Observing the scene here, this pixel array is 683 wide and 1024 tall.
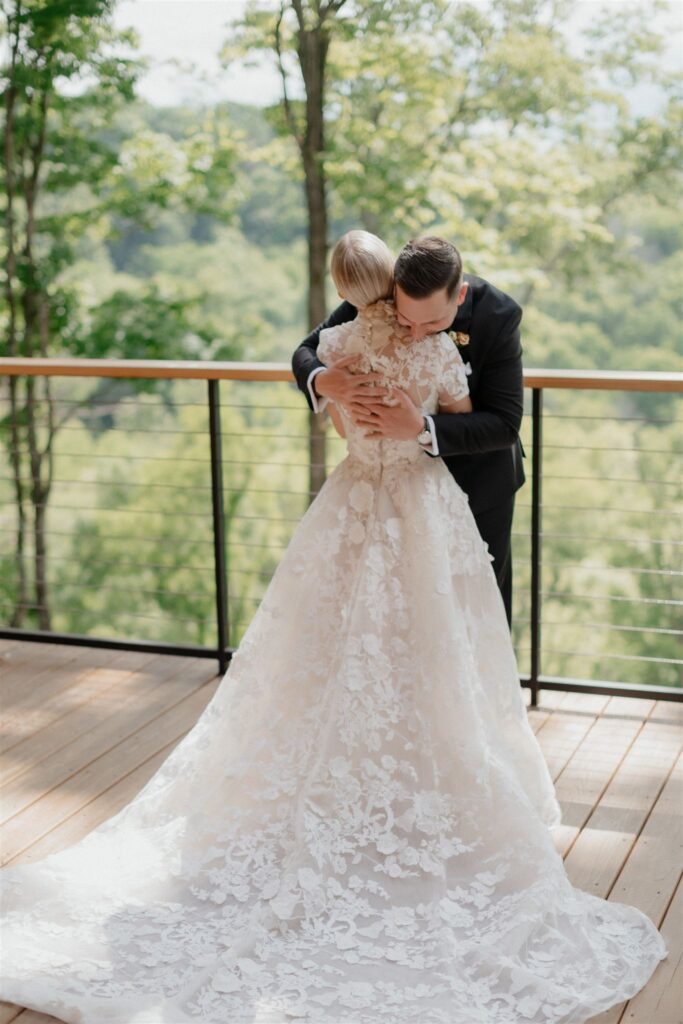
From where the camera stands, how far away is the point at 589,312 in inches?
438

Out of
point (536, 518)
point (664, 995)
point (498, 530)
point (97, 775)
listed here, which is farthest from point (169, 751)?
point (664, 995)

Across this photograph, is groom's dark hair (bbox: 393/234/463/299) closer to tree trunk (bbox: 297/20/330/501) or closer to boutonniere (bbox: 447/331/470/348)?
boutonniere (bbox: 447/331/470/348)

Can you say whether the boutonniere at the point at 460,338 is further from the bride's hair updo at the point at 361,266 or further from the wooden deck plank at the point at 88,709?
the wooden deck plank at the point at 88,709

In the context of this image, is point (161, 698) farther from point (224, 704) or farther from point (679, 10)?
point (679, 10)

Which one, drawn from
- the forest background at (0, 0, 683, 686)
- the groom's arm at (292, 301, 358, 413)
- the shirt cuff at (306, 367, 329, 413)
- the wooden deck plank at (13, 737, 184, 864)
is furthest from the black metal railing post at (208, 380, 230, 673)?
the forest background at (0, 0, 683, 686)

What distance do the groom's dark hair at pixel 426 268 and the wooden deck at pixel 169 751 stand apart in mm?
1269

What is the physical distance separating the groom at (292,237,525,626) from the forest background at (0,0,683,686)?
4.87m

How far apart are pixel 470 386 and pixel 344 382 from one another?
34cm

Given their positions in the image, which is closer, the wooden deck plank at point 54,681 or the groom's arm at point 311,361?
the groom's arm at point 311,361

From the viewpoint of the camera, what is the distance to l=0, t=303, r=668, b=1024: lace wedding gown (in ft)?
6.49

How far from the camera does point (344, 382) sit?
7.66 feet

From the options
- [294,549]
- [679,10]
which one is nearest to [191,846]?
[294,549]

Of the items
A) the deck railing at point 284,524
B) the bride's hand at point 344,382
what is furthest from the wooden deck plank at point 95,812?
the deck railing at point 284,524

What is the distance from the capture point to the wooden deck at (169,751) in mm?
2404
